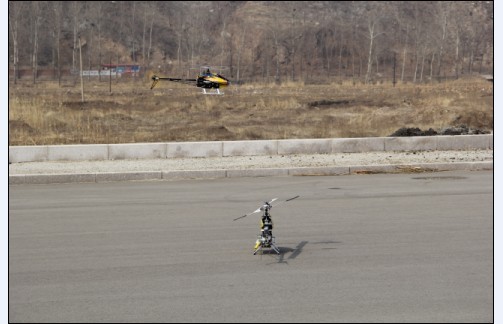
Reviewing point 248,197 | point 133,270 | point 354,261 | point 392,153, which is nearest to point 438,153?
point 392,153

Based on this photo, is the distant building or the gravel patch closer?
the gravel patch

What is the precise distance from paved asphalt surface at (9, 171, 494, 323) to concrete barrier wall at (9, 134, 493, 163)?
3.39 meters

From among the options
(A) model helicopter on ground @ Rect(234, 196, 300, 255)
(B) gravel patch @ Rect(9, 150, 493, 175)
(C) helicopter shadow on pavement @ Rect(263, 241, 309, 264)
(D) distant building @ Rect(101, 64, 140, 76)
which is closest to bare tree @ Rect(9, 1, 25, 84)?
(D) distant building @ Rect(101, 64, 140, 76)

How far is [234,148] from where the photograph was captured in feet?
71.9

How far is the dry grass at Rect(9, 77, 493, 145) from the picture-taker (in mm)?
30594

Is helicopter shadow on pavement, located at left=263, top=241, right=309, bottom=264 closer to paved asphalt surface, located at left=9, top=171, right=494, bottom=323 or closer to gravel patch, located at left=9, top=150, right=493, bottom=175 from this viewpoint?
paved asphalt surface, located at left=9, top=171, right=494, bottom=323

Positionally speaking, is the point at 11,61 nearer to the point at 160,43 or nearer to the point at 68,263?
the point at 160,43

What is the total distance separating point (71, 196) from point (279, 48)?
67714 millimetres

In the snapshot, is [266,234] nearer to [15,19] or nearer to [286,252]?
[286,252]

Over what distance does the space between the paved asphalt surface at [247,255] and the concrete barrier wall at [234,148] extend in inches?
134

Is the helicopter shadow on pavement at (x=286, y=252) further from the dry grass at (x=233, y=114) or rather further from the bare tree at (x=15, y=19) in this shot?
the bare tree at (x=15, y=19)

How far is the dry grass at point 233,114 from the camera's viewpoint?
30.6 m

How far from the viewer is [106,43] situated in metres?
83.1

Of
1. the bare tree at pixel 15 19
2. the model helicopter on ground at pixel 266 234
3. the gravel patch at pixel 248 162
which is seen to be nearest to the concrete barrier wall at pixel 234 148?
the gravel patch at pixel 248 162
